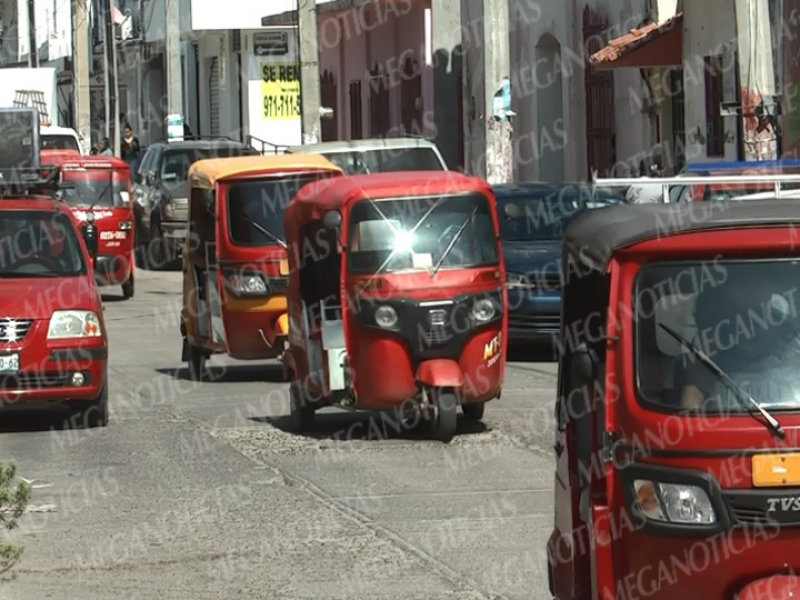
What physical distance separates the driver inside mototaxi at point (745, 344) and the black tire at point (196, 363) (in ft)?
38.2

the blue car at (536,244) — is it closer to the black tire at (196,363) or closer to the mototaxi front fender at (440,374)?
the black tire at (196,363)

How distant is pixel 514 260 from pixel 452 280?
17.8ft

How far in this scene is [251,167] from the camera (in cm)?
1752

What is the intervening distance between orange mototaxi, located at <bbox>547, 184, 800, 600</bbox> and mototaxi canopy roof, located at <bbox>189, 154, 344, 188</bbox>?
10741 mm

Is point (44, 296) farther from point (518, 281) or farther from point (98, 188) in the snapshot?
point (98, 188)

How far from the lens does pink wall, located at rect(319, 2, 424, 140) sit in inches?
1689

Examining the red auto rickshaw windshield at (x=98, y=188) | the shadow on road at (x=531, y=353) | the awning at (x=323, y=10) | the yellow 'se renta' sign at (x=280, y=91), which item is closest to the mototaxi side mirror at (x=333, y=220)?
the shadow on road at (x=531, y=353)

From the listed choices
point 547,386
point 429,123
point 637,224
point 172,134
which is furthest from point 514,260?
point 172,134

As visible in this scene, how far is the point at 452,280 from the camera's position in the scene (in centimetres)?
1369

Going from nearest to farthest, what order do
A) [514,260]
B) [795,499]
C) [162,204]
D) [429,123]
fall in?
[795,499]
[514,260]
[162,204]
[429,123]

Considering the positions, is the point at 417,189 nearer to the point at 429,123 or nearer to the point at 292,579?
the point at 292,579

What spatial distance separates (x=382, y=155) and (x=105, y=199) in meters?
5.78

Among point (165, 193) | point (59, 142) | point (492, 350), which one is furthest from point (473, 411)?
point (59, 142)

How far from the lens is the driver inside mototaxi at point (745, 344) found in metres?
6.52
